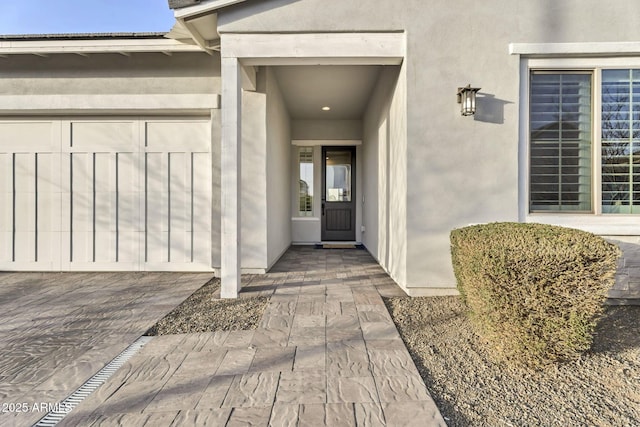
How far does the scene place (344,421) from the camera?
152cm

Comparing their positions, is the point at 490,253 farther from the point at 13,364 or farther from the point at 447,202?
the point at 13,364

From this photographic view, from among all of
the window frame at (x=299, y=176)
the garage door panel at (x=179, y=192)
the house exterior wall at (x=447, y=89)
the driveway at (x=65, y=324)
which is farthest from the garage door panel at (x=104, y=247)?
the window frame at (x=299, y=176)

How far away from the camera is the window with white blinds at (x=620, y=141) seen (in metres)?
3.35

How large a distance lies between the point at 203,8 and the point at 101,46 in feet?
6.08

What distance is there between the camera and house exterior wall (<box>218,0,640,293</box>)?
3309 mm

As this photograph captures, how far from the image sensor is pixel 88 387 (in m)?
1.83

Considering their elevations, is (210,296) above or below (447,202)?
below

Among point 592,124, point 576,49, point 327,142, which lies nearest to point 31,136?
point 327,142

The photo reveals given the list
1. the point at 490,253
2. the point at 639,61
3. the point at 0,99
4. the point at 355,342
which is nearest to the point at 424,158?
the point at 490,253

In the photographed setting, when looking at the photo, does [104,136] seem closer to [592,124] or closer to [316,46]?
[316,46]

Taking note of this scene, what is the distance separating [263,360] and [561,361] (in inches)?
75.6

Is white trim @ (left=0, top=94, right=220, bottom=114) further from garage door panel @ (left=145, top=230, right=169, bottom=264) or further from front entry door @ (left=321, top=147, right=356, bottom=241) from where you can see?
front entry door @ (left=321, top=147, right=356, bottom=241)

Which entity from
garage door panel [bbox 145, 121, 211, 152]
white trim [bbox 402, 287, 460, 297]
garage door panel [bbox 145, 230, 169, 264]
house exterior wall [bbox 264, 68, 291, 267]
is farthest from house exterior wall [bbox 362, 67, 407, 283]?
garage door panel [bbox 145, 230, 169, 264]

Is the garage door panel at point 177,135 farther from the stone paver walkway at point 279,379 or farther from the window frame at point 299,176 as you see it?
the window frame at point 299,176
